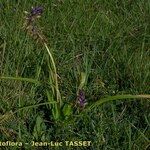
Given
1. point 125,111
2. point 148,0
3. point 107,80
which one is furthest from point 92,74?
point 148,0

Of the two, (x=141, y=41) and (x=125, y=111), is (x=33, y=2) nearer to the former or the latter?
(x=141, y=41)

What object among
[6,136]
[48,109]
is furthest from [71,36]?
[6,136]

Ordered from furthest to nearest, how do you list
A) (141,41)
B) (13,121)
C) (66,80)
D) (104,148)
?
(141,41) → (66,80) → (13,121) → (104,148)

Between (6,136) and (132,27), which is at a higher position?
(132,27)

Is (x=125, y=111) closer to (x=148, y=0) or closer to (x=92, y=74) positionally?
(x=92, y=74)

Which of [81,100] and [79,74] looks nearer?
[81,100]

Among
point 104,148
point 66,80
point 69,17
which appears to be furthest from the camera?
point 69,17

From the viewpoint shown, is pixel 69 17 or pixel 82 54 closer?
pixel 82 54
